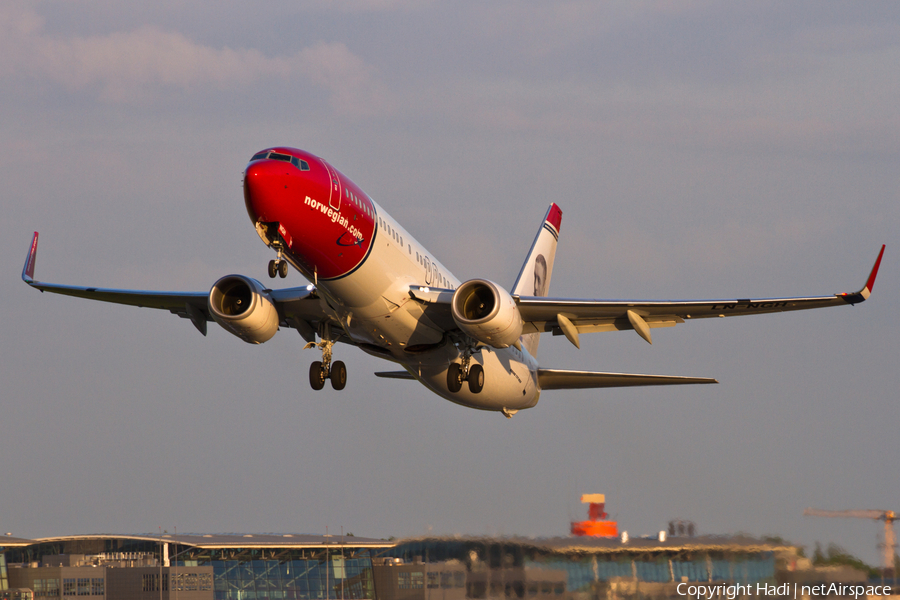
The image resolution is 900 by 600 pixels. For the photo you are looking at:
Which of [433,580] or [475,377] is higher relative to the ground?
[475,377]

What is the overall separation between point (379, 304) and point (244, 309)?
4.26 metres

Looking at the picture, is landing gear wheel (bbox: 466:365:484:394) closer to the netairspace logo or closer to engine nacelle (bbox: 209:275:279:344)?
engine nacelle (bbox: 209:275:279:344)

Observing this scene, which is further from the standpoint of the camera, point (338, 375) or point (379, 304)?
point (338, 375)

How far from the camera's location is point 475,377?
95.3 feet

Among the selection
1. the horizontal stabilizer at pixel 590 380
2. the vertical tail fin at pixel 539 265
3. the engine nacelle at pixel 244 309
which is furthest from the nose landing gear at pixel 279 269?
the vertical tail fin at pixel 539 265

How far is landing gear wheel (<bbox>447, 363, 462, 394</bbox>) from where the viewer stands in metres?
28.8

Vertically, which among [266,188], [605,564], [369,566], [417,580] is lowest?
[369,566]

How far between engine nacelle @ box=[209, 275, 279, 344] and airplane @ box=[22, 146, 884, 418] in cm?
3

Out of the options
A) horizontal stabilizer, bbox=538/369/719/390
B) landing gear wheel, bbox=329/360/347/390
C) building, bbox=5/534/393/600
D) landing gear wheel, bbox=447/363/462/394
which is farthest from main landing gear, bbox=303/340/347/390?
building, bbox=5/534/393/600

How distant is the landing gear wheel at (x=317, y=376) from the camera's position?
29016 millimetres

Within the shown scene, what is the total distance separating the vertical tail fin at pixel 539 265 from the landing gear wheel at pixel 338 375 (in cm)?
1038

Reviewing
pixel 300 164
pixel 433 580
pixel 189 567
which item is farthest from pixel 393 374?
pixel 189 567

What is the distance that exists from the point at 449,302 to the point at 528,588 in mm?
7729

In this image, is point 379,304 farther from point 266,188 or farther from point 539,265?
point 539,265
